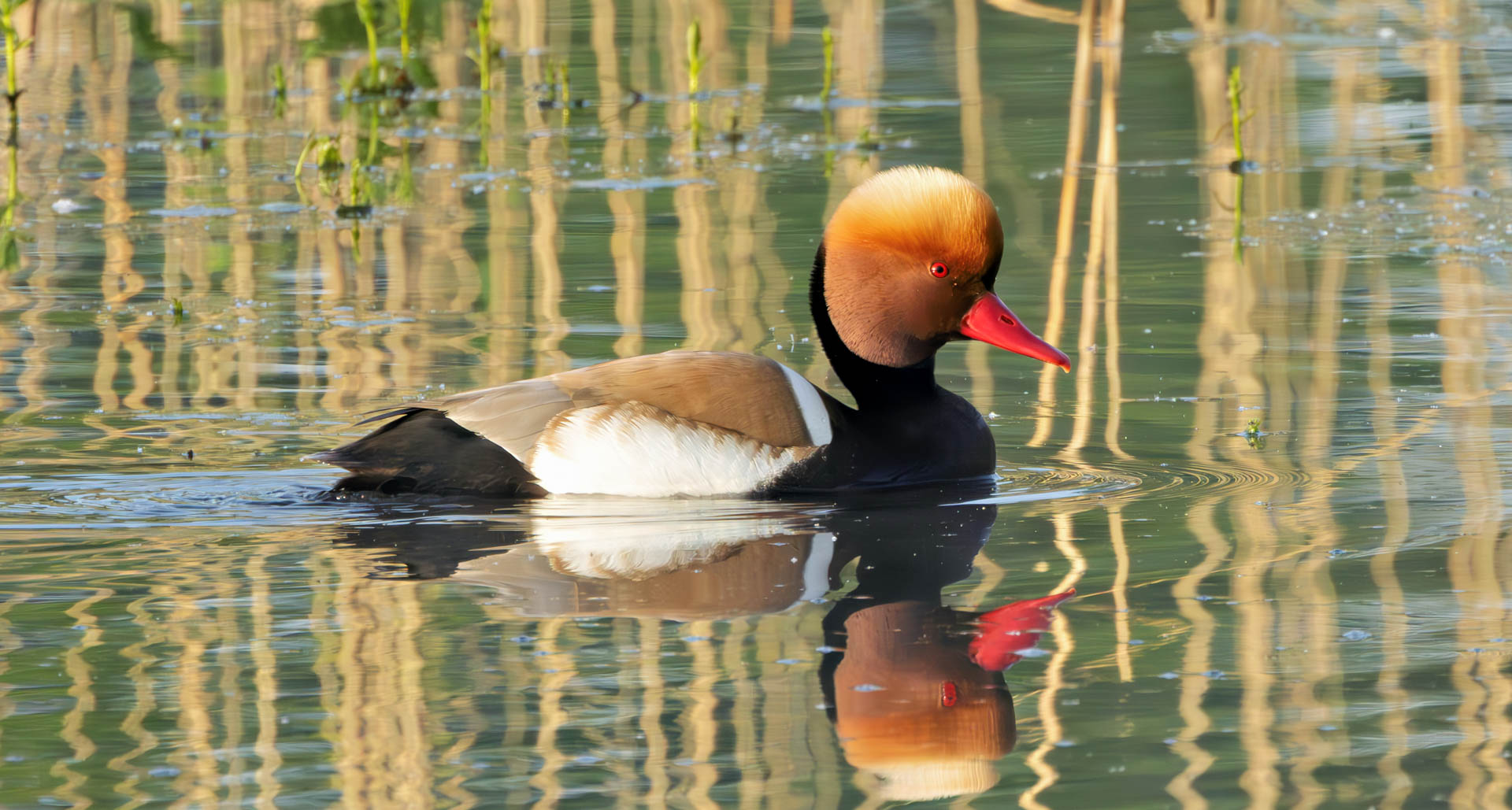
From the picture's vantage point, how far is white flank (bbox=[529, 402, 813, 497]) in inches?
249

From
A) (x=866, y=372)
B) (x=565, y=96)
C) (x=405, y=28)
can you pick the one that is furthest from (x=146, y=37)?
(x=866, y=372)

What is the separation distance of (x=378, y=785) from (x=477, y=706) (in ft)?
1.54

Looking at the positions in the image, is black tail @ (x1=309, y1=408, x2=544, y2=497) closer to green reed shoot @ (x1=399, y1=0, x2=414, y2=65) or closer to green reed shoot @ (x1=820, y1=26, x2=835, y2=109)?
green reed shoot @ (x1=820, y1=26, x2=835, y2=109)

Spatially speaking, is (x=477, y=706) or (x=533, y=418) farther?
(x=533, y=418)

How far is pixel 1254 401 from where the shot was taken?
7359 mm

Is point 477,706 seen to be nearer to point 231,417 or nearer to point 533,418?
point 533,418

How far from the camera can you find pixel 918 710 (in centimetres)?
428

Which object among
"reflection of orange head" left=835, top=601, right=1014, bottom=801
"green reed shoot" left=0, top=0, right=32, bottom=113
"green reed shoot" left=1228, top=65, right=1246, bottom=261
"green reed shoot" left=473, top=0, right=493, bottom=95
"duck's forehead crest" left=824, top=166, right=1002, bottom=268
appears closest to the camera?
"reflection of orange head" left=835, top=601, right=1014, bottom=801

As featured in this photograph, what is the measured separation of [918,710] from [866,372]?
269 cm

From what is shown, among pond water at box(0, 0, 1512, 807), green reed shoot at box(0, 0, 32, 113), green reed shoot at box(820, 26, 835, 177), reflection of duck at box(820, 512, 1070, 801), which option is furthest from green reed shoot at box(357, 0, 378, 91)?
reflection of duck at box(820, 512, 1070, 801)

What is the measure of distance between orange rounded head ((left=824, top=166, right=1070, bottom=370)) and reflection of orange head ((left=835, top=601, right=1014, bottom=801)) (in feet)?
6.62

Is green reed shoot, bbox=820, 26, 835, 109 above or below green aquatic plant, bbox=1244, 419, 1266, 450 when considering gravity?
above

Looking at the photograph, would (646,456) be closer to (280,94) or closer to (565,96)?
(565,96)

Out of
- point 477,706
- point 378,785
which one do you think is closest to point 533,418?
point 477,706
